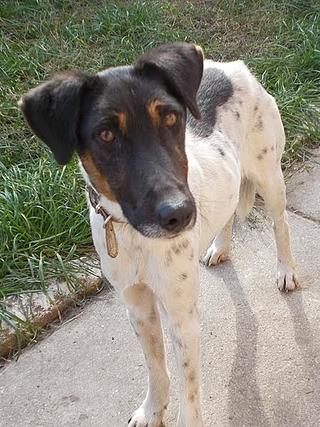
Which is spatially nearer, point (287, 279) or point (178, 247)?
point (178, 247)

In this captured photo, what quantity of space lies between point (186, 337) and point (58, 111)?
3.34 ft

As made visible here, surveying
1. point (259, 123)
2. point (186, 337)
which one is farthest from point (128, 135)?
point (259, 123)

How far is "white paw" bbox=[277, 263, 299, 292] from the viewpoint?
3887 mm

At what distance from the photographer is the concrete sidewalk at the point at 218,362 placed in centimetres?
328

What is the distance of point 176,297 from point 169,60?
0.88 meters

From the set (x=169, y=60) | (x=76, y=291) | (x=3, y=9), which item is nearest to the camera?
(x=169, y=60)

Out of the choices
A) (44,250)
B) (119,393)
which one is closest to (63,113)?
(119,393)

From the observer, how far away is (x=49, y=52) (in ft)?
20.4

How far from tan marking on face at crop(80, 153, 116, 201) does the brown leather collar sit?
0.10m

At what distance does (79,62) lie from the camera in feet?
20.1

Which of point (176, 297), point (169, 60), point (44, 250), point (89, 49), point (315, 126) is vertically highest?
point (169, 60)

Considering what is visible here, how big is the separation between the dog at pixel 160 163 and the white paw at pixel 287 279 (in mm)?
569

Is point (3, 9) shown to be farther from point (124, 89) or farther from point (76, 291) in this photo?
point (124, 89)

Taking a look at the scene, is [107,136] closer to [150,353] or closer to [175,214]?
[175,214]
